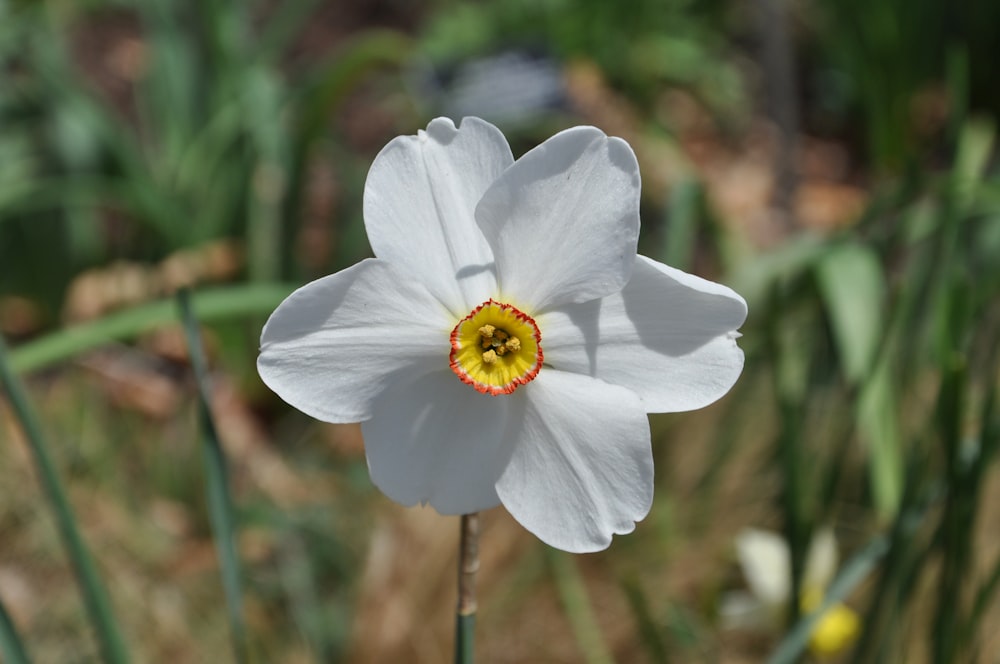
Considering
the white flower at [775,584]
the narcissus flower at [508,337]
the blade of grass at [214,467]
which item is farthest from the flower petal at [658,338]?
the white flower at [775,584]

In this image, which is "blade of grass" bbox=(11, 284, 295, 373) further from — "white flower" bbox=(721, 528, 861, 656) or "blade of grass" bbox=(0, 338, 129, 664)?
"white flower" bbox=(721, 528, 861, 656)

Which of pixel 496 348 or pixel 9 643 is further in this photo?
pixel 9 643

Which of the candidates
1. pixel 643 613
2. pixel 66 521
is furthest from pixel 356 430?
pixel 66 521

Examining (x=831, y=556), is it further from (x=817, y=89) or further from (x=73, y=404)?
(x=817, y=89)

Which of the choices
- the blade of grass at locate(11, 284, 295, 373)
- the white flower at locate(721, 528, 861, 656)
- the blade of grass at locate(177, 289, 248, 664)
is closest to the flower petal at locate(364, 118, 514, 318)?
the blade of grass at locate(177, 289, 248, 664)

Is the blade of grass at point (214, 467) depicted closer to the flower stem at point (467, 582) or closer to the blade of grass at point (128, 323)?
the flower stem at point (467, 582)

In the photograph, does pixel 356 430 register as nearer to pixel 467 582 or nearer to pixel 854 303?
pixel 854 303
